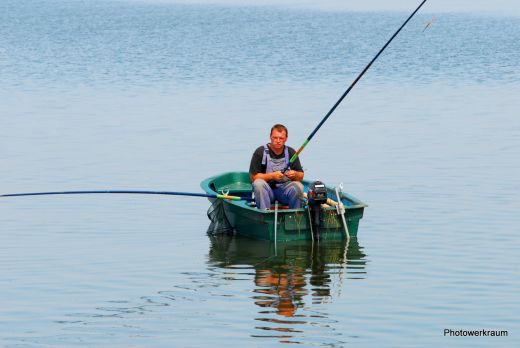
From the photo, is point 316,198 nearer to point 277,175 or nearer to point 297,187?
point 297,187

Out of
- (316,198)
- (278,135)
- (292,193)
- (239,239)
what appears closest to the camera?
(316,198)

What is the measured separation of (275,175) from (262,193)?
283 millimetres

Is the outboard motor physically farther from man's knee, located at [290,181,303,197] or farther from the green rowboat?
man's knee, located at [290,181,303,197]

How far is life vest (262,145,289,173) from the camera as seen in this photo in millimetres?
17625

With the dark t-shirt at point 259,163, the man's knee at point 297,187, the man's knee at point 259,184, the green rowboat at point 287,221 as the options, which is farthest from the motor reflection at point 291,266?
the dark t-shirt at point 259,163

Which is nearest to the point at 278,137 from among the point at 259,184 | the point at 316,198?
the point at 259,184

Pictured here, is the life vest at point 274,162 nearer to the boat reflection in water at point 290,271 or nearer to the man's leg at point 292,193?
the man's leg at point 292,193

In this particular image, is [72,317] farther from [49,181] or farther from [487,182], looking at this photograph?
[487,182]

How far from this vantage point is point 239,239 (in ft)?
60.1

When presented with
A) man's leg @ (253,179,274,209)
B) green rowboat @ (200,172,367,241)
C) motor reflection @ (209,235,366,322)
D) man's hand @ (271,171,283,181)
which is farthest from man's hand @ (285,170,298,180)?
motor reflection @ (209,235,366,322)

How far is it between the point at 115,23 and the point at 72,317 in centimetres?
7217

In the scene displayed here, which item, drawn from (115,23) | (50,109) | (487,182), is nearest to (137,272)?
(487,182)

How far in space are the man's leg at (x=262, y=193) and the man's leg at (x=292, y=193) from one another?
0.21 metres

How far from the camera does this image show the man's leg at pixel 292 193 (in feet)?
57.6
